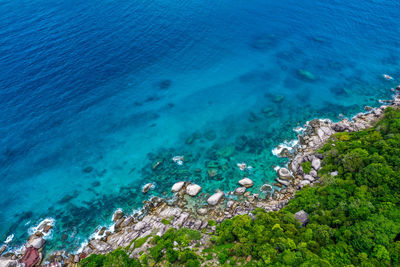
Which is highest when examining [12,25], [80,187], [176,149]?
[12,25]

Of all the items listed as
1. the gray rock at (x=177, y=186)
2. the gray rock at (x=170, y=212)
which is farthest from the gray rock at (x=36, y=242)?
the gray rock at (x=177, y=186)

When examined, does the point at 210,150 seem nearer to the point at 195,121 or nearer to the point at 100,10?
the point at 195,121

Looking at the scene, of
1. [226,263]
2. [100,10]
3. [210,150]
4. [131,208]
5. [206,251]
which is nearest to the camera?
[226,263]

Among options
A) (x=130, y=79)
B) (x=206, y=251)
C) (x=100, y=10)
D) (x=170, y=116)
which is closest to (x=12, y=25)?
(x=100, y=10)

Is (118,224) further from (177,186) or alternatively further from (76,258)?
(177,186)

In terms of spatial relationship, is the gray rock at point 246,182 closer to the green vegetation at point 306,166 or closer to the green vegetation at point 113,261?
the green vegetation at point 306,166

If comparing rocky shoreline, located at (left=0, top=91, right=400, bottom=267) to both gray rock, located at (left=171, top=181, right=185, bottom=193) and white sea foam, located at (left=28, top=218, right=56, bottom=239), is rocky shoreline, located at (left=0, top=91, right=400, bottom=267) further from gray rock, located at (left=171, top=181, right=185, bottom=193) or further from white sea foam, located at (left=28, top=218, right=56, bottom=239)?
white sea foam, located at (left=28, top=218, right=56, bottom=239)

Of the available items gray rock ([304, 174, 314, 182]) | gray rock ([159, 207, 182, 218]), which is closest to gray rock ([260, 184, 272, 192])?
gray rock ([304, 174, 314, 182])

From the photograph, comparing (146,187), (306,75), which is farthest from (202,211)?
(306,75)
